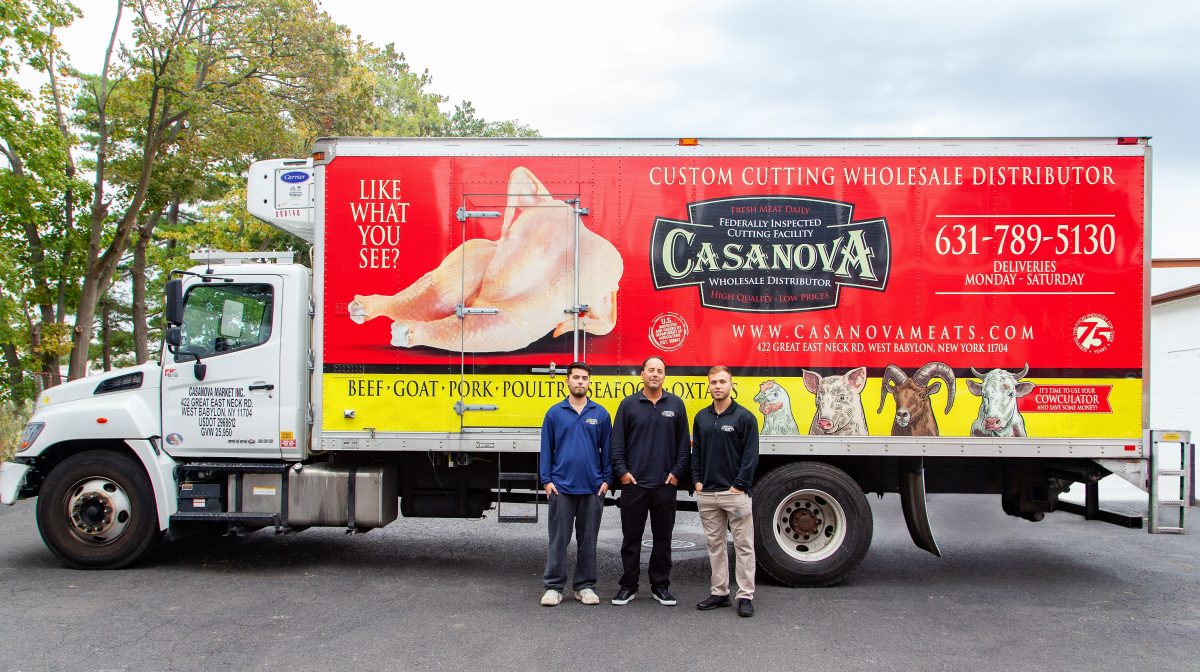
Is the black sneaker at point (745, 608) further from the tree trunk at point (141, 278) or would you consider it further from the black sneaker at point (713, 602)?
the tree trunk at point (141, 278)

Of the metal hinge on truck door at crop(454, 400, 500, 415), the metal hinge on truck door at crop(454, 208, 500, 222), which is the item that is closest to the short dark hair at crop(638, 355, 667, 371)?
the metal hinge on truck door at crop(454, 400, 500, 415)

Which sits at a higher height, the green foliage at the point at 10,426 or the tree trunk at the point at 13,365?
the tree trunk at the point at 13,365

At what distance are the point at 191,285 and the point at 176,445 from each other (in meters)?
1.39

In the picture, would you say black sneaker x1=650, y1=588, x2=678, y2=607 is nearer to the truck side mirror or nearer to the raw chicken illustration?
the raw chicken illustration

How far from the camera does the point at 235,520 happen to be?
7.38 meters

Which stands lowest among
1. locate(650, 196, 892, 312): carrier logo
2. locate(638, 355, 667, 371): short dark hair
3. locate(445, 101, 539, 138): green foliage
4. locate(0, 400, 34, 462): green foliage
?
locate(0, 400, 34, 462): green foliage

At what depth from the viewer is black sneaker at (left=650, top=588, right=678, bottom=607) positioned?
6578mm

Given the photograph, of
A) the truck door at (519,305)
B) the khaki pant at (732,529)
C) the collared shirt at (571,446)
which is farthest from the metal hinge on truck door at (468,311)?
A: the khaki pant at (732,529)

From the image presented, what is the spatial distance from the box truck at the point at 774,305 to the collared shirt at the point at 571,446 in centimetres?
48

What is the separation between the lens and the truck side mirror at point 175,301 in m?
7.27

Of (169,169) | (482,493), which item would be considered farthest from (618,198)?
(169,169)

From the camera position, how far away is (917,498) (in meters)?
7.18

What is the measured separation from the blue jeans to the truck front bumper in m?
4.77

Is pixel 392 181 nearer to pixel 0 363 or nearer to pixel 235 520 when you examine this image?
pixel 235 520
